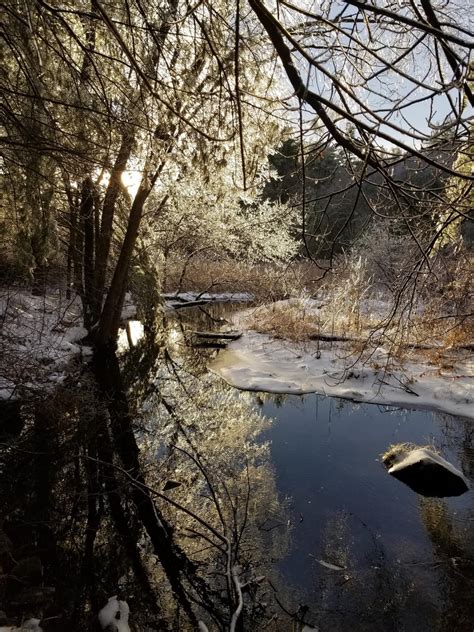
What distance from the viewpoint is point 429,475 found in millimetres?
4824

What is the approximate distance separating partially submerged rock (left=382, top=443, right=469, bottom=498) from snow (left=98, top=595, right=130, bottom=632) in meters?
3.31

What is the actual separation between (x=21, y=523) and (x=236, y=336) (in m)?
8.45

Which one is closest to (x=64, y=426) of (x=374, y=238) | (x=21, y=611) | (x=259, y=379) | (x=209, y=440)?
(x=209, y=440)

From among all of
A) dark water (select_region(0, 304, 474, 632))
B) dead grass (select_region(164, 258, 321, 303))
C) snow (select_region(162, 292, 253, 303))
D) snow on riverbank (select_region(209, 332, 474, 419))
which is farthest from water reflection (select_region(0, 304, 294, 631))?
dead grass (select_region(164, 258, 321, 303))

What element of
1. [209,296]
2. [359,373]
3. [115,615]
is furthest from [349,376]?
[209,296]

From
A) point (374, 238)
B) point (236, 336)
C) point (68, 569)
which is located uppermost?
point (374, 238)

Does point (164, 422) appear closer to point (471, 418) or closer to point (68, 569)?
point (68, 569)

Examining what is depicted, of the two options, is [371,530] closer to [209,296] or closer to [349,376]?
[349,376]

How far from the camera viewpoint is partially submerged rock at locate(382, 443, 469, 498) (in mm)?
4754

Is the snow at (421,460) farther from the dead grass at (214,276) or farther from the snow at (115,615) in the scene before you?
the dead grass at (214,276)

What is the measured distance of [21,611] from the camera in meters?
2.84

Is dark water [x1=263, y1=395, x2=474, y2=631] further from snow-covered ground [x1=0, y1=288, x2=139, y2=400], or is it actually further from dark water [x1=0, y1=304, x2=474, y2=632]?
snow-covered ground [x1=0, y1=288, x2=139, y2=400]

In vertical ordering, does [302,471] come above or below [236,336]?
below

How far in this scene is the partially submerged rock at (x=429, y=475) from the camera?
475 centimetres
